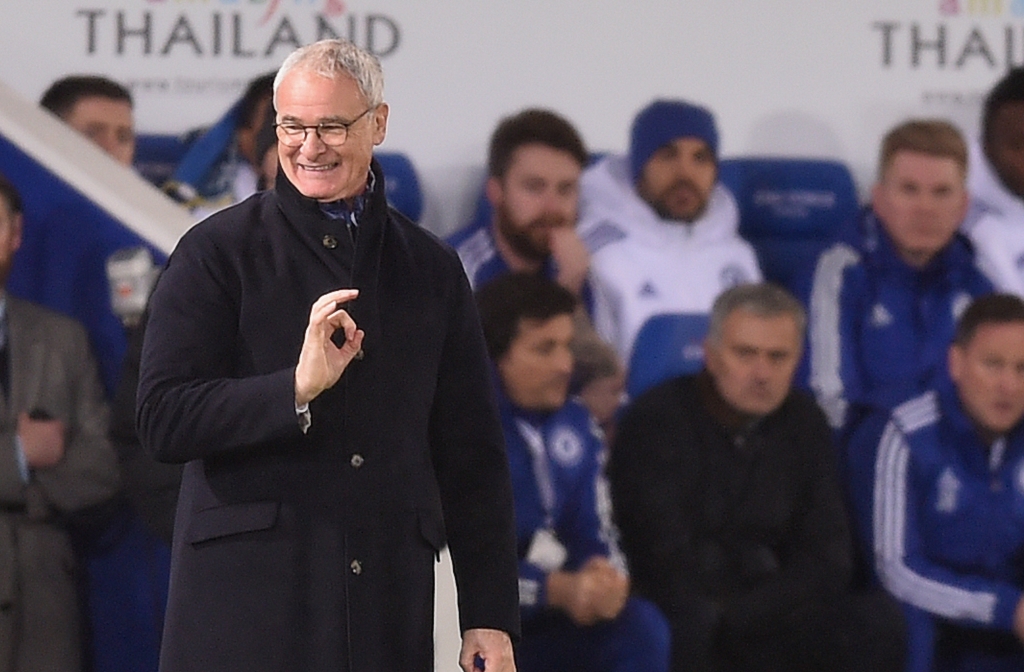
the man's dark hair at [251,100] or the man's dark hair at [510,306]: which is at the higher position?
the man's dark hair at [251,100]

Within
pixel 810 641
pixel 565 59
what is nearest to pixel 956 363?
pixel 810 641

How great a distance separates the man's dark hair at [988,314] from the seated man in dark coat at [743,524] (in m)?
0.39

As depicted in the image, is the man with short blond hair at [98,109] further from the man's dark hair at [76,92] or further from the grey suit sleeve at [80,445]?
the grey suit sleeve at [80,445]

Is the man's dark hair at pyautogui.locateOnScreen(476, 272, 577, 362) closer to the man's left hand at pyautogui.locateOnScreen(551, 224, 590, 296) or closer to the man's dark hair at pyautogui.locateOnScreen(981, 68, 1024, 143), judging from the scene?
the man's left hand at pyautogui.locateOnScreen(551, 224, 590, 296)

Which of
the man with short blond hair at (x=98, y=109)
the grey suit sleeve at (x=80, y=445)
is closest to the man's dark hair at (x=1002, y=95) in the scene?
the man with short blond hair at (x=98, y=109)

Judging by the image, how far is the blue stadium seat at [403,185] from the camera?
3.87m

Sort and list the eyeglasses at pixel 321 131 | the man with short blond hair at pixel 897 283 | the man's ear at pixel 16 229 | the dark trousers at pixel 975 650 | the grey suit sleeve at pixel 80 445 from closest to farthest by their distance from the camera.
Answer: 1. the eyeglasses at pixel 321 131
2. the grey suit sleeve at pixel 80 445
3. the man's ear at pixel 16 229
4. the dark trousers at pixel 975 650
5. the man with short blond hair at pixel 897 283

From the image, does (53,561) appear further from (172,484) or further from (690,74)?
(690,74)

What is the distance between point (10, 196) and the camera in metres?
3.06

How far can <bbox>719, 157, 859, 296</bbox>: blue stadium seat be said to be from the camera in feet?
13.3

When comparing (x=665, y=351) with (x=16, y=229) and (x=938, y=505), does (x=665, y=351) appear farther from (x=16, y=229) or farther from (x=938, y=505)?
(x=16, y=229)

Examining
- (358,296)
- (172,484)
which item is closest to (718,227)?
(172,484)

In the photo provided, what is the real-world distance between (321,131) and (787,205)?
2.58m

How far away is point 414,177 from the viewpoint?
3.91 metres
